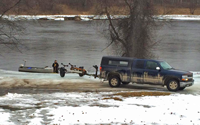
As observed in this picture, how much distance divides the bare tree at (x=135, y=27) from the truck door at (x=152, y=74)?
34.3 feet

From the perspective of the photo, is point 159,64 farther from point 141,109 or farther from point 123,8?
point 123,8

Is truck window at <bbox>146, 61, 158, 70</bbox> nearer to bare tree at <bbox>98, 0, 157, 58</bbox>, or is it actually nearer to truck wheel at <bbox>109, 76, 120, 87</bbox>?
truck wheel at <bbox>109, 76, 120, 87</bbox>

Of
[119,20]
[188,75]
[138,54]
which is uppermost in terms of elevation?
[119,20]

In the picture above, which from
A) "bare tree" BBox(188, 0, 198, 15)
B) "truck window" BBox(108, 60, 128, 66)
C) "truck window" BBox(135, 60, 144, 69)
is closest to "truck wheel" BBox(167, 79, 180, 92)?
"truck window" BBox(135, 60, 144, 69)

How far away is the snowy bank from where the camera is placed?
11961mm

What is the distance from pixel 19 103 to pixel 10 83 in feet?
26.4

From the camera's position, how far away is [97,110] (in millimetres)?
13242

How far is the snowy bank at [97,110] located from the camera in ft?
39.2

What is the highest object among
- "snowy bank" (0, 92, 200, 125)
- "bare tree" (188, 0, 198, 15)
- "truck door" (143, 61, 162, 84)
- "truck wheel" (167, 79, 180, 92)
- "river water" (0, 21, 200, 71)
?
"bare tree" (188, 0, 198, 15)

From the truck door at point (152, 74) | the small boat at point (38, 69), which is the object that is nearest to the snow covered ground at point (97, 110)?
the truck door at point (152, 74)

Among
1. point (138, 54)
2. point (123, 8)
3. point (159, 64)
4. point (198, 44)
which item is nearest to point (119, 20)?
point (123, 8)

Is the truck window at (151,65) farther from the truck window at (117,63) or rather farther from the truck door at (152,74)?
the truck window at (117,63)

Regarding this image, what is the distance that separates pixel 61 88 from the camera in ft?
66.4

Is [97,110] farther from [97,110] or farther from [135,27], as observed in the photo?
[135,27]
